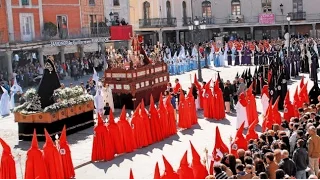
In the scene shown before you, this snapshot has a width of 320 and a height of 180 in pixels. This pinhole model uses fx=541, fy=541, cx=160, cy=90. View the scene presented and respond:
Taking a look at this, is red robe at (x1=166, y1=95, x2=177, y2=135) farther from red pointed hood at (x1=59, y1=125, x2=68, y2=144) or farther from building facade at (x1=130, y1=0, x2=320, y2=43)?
building facade at (x1=130, y1=0, x2=320, y2=43)

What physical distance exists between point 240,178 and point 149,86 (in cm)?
1524

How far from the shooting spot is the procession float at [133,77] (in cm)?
2288

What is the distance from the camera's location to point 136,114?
15.6 metres

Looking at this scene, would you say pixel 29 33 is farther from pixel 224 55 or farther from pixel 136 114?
pixel 136 114

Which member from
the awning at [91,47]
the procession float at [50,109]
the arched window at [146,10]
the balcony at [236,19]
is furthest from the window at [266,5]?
the procession float at [50,109]

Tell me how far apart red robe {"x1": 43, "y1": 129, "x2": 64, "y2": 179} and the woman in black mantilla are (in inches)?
225

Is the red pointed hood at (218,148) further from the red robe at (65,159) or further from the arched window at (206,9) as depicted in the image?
the arched window at (206,9)

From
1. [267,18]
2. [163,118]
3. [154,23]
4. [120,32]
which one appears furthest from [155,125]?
[267,18]

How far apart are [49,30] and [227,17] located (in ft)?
82.3

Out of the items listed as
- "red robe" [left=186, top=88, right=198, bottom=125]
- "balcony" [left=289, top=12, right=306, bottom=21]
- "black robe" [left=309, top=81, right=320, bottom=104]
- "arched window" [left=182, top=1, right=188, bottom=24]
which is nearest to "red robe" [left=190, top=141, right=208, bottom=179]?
"red robe" [left=186, top=88, right=198, bottom=125]

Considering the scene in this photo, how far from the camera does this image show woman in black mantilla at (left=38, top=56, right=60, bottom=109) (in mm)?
18141

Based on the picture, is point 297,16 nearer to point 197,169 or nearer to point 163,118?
point 163,118

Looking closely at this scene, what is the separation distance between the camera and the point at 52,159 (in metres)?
12.4

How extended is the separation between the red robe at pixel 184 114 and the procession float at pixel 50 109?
3368 mm
